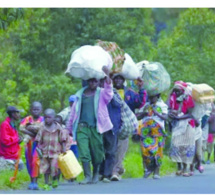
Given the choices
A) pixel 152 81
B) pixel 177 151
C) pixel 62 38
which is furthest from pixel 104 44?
pixel 62 38

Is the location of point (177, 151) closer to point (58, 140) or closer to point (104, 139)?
point (104, 139)

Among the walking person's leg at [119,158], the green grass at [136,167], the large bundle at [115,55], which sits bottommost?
the green grass at [136,167]

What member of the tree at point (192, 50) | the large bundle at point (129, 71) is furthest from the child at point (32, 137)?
the tree at point (192, 50)

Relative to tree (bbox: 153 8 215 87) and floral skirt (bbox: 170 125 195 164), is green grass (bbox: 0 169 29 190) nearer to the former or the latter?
floral skirt (bbox: 170 125 195 164)

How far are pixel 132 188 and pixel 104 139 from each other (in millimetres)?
1871

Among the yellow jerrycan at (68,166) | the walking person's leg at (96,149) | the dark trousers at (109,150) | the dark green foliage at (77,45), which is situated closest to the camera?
the yellow jerrycan at (68,166)

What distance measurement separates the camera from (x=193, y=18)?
29.6 metres

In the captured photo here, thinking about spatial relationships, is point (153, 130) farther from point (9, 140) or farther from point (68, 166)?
point (9, 140)

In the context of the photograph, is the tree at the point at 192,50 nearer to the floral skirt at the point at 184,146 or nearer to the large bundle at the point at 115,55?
the floral skirt at the point at 184,146

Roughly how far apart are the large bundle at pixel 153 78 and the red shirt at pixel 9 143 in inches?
118

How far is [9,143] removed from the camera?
21016mm

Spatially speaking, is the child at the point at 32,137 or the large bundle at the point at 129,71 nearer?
the child at the point at 32,137

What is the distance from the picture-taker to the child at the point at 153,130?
1898 centimetres

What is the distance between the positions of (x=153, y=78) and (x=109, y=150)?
7.36 ft
